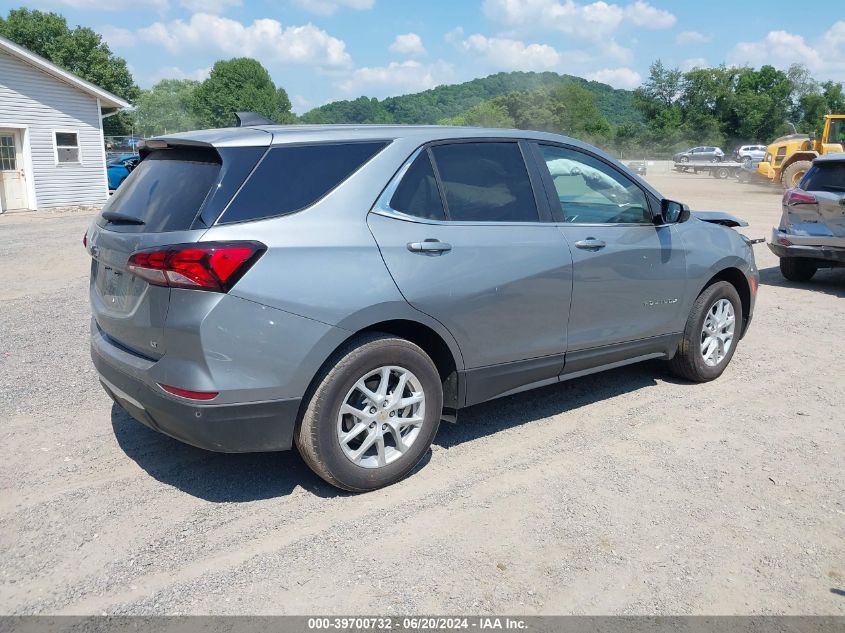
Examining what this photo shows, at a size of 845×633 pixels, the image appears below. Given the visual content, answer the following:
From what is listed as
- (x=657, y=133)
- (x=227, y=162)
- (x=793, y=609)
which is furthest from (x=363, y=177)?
(x=657, y=133)

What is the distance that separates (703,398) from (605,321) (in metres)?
1.18

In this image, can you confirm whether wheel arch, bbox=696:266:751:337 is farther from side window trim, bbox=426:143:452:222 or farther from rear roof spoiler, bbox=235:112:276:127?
rear roof spoiler, bbox=235:112:276:127

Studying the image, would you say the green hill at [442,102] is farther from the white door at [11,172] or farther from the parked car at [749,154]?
the white door at [11,172]

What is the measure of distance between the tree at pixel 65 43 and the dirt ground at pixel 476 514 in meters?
63.1

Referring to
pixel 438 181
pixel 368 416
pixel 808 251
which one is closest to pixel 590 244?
pixel 438 181

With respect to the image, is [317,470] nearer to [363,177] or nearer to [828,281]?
[363,177]

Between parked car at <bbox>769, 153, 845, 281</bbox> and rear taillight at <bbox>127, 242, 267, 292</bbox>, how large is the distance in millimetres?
8153

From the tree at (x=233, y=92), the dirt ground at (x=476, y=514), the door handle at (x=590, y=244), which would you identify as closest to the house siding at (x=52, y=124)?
the dirt ground at (x=476, y=514)

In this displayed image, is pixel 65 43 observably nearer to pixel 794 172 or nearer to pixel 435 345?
pixel 794 172

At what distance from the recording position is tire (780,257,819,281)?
9.91m

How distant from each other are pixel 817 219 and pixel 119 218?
28.0 feet

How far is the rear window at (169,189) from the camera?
343cm

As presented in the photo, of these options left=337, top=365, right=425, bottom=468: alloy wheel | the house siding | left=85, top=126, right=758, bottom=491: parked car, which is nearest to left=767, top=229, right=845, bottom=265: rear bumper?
left=85, top=126, right=758, bottom=491: parked car

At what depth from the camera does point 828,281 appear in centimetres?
1028
